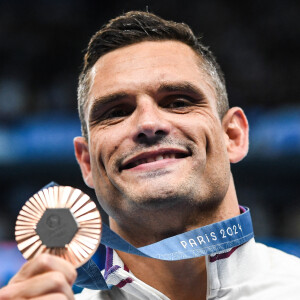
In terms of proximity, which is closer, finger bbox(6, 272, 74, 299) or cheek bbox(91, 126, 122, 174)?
finger bbox(6, 272, 74, 299)

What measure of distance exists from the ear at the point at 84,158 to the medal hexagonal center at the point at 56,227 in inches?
36.5

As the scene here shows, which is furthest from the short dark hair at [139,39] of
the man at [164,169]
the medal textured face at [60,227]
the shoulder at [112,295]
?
the medal textured face at [60,227]

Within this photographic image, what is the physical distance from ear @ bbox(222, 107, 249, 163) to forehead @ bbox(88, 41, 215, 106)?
0.52 ft

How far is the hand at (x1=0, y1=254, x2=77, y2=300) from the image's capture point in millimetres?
987

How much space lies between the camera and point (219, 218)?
1.79 meters

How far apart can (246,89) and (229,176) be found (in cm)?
556

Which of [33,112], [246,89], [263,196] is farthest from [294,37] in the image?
[33,112]

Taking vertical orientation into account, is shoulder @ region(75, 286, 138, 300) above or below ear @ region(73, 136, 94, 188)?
below

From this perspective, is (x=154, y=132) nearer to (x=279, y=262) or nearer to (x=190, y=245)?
(x=190, y=245)

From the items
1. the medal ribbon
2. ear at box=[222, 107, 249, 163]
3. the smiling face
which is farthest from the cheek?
ear at box=[222, 107, 249, 163]

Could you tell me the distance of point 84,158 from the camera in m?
2.10

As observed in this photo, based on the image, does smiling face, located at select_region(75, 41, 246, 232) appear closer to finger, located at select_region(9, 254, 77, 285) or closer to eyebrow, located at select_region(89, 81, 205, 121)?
eyebrow, located at select_region(89, 81, 205, 121)

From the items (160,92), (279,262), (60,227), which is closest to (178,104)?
(160,92)

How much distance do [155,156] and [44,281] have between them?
75cm
